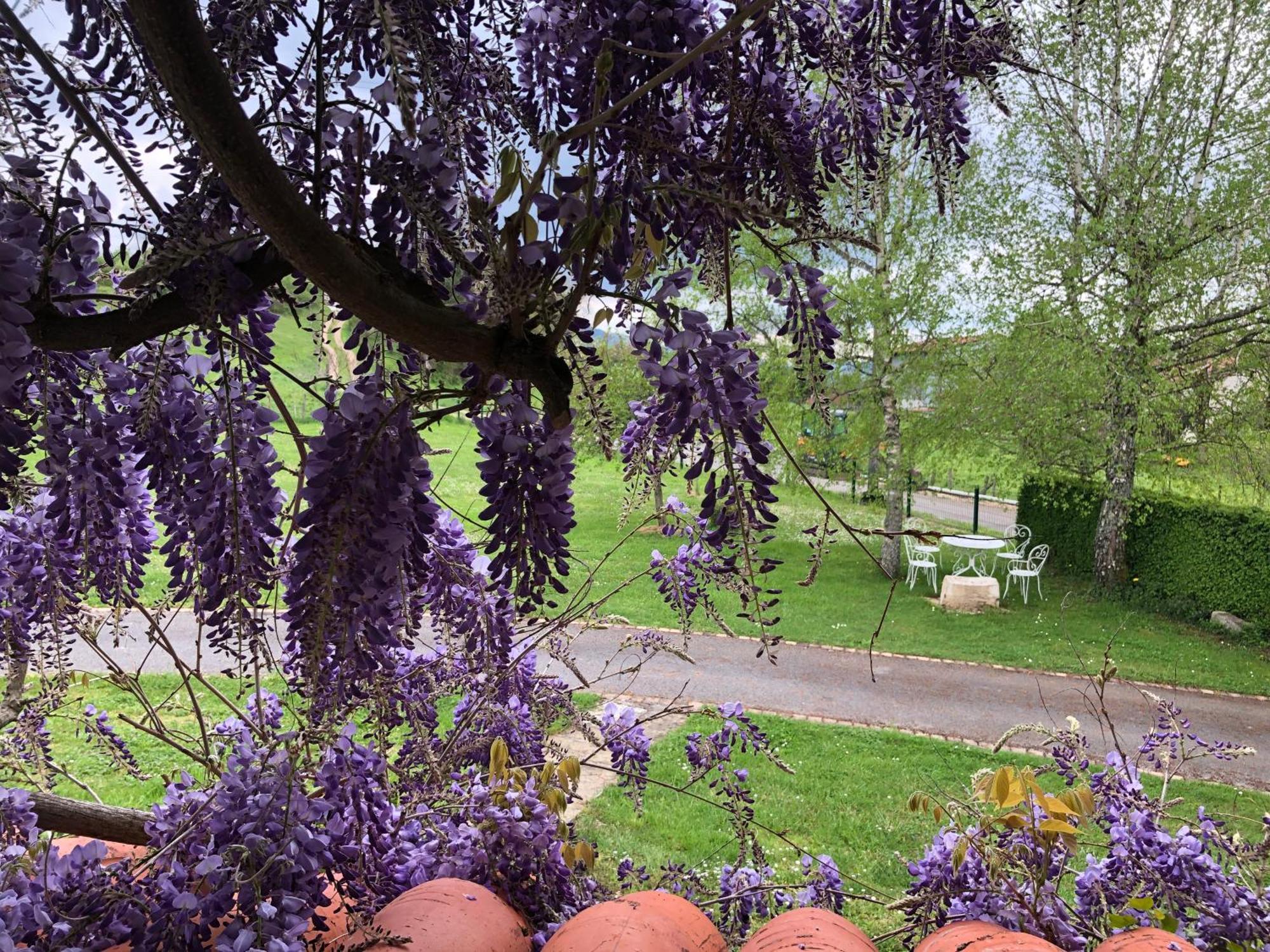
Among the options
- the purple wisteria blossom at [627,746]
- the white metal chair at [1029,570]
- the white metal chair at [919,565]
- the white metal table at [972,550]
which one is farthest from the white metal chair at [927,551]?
the purple wisteria blossom at [627,746]

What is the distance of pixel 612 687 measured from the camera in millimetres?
7023

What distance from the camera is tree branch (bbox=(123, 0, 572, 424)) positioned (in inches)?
25.8

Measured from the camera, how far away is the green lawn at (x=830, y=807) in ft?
13.8

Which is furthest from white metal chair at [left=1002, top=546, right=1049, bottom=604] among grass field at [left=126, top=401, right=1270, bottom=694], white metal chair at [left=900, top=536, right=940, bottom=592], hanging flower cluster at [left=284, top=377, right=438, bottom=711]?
hanging flower cluster at [left=284, top=377, right=438, bottom=711]

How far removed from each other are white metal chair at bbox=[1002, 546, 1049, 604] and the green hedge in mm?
404

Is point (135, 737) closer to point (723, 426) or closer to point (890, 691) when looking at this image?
point (890, 691)

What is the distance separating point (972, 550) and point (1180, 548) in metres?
2.54

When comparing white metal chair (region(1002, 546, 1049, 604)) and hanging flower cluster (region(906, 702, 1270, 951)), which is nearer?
hanging flower cluster (region(906, 702, 1270, 951))

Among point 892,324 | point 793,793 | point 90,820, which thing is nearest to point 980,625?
point 892,324

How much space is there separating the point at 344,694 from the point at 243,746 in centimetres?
30

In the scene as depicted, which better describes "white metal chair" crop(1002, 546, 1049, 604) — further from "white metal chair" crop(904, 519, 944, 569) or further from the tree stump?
"white metal chair" crop(904, 519, 944, 569)

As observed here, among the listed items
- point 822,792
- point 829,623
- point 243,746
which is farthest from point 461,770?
point 829,623

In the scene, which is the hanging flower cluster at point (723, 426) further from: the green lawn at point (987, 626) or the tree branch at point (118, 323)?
the green lawn at point (987, 626)

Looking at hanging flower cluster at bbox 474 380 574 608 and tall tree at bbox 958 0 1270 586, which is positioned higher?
tall tree at bbox 958 0 1270 586
